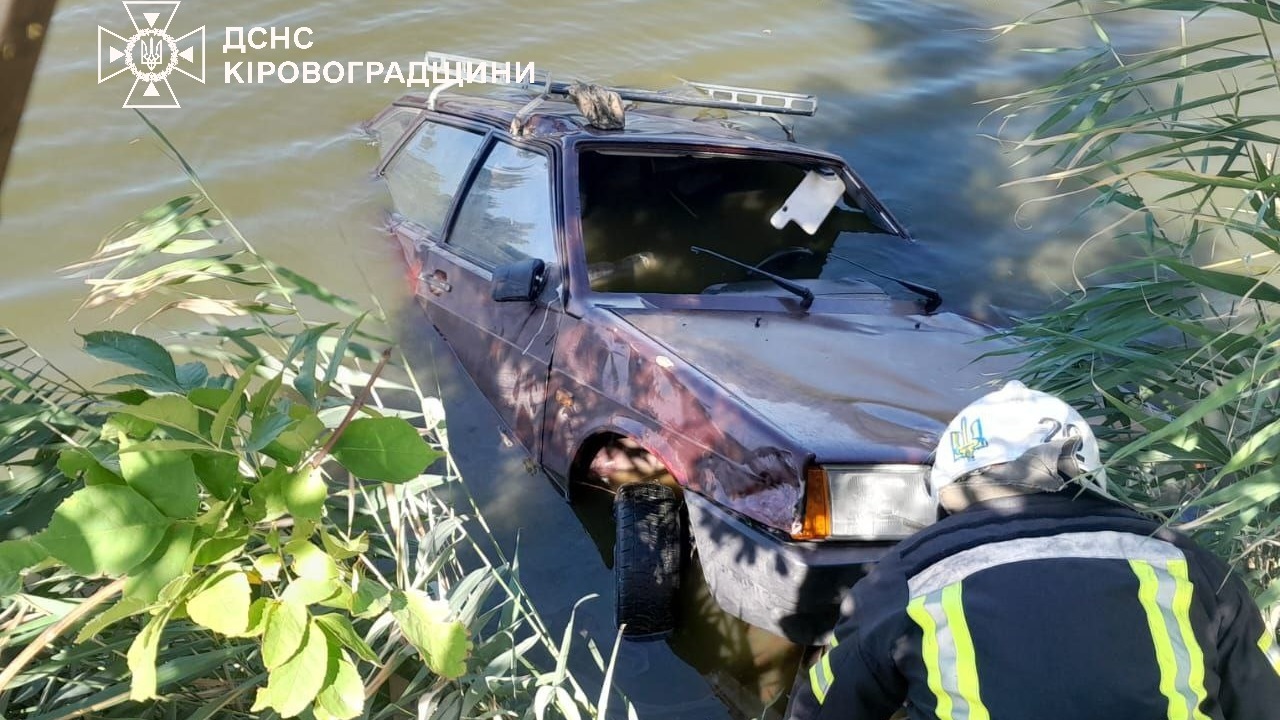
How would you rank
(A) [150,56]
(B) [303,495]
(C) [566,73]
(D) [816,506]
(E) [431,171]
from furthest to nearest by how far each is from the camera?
1. (C) [566,73]
2. (A) [150,56]
3. (E) [431,171]
4. (D) [816,506]
5. (B) [303,495]

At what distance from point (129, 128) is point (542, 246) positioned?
4542 millimetres

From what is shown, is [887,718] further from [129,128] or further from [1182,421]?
[129,128]

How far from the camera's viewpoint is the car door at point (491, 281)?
3.93 metres

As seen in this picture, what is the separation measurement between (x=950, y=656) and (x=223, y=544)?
1.24 m

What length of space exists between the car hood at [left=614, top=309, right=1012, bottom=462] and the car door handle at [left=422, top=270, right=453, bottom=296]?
1221 millimetres

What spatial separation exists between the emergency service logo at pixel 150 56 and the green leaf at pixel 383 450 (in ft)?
22.2

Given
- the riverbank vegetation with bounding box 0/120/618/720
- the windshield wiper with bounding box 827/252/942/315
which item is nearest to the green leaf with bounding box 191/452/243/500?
the riverbank vegetation with bounding box 0/120/618/720

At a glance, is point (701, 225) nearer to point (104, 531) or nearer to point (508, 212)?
point (508, 212)

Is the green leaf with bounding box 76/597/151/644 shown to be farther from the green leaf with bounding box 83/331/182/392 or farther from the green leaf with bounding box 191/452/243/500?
the green leaf with bounding box 83/331/182/392

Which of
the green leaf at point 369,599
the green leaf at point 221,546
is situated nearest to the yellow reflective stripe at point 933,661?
the green leaf at point 369,599

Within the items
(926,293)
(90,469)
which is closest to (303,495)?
(90,469)

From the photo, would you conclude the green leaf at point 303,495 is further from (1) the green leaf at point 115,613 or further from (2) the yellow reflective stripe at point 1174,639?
(2) the yellow reflective stripe at point 1174,639

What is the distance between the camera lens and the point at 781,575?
9.51 feet

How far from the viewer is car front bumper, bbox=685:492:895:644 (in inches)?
113
